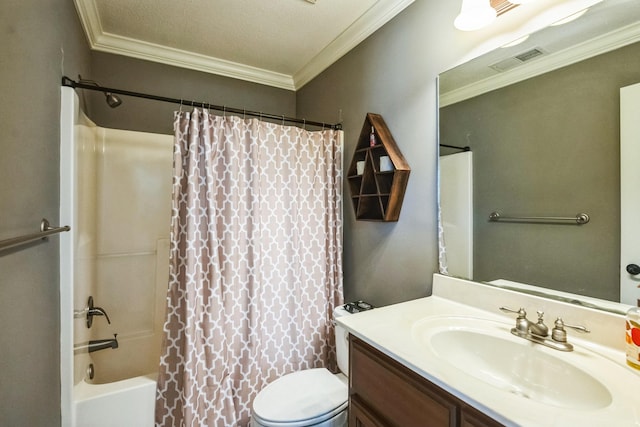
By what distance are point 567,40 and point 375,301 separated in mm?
1457

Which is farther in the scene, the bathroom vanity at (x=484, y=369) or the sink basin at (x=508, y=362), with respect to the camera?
the sink basin at (x=508, y=362)

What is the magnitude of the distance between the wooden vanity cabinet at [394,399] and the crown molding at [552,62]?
44.7 inches

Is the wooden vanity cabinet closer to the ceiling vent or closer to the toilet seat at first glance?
the toilet seat

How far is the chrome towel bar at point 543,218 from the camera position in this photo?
933 millimetres

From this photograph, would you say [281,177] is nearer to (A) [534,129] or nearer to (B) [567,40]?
(A) [534,129]

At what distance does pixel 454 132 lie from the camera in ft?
4.34

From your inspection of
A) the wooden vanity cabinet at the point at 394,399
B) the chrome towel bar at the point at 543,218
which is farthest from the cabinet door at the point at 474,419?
the chrome towel bar at the point at 543,218

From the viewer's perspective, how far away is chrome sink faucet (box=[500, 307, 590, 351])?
2.77 feet

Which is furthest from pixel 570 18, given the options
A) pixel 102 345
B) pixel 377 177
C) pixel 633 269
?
pixel 102 345

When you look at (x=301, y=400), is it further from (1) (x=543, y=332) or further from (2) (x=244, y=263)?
(1) (x=543, y=332)

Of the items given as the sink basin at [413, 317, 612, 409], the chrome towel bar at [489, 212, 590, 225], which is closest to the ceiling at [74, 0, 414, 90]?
the chrome towel bar at [489, 212, 590, 225]

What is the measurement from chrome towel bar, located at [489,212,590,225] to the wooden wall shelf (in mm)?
465

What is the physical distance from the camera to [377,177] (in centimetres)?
165

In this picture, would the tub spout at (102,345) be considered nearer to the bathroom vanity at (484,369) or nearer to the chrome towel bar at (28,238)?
the chrome towel bar at (28,238)
